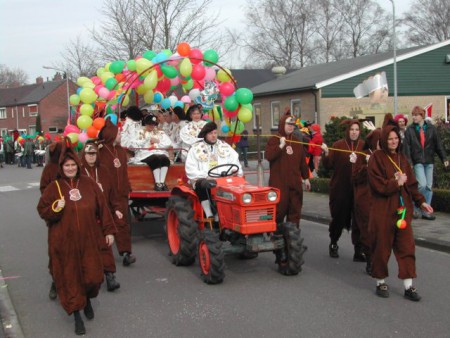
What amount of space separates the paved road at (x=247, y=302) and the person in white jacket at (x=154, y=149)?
146 centimetres

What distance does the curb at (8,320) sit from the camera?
5.45 metres

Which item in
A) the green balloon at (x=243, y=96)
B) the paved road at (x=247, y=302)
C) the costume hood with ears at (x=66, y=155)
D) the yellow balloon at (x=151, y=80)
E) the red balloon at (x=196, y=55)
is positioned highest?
the red balloon at (x=196, y=55)

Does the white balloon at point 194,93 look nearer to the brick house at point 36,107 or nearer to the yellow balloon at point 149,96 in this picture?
the yellow balloon at point 149,96

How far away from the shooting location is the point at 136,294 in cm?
665

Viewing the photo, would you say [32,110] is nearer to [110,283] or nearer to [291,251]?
[110,283]

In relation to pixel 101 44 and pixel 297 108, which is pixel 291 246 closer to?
pixel 297 108

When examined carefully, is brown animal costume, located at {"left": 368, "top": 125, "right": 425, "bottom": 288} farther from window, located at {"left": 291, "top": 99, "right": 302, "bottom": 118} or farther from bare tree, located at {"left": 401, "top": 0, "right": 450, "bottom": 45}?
bare tree, located at {"left": 401, "top": 0, "right": 450, "bottom": 45}

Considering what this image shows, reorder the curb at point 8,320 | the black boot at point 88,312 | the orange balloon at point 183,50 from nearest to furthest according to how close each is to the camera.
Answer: the curb at point 8,320 < the black boot at point 88,312 < the orange balloon at point 183,50

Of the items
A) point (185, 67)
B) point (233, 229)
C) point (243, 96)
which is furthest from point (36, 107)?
point (233, 229)

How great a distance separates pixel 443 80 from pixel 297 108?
7842 millimetres

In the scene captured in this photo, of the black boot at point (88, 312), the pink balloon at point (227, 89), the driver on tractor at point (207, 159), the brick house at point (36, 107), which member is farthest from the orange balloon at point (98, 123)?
the brick house at point (36, 107)

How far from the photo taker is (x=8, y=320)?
580 cm

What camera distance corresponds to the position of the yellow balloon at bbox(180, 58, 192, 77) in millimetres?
9367

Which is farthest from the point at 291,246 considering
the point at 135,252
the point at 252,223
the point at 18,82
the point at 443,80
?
the point at 18,82
